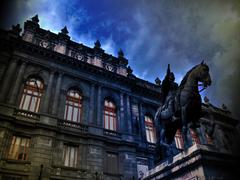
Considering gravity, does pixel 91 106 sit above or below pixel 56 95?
below

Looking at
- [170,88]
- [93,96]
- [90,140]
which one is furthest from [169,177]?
[93,96]

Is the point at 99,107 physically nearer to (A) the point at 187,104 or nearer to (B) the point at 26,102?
(B) the point at 26,102

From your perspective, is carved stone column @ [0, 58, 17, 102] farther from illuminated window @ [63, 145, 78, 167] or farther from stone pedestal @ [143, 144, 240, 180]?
stone pedestal @ [143, 144, 240, 180]

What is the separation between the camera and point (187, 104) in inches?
273

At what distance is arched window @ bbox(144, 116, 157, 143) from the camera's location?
21.2 meters

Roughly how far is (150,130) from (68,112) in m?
8.78

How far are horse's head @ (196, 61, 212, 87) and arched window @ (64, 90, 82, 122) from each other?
1274 centimetres

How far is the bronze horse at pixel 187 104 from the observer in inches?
273

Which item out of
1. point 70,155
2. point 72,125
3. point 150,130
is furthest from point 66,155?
point 150,130

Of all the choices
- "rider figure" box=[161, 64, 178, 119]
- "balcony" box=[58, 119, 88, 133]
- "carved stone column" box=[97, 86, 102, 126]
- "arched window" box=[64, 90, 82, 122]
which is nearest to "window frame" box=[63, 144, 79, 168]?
"balcony" box=[58, 119, 88, 133]

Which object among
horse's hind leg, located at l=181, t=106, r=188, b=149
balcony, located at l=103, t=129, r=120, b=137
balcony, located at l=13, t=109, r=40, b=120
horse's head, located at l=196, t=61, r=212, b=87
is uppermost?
balcony, located at l=13, t=109, r=40, b=120

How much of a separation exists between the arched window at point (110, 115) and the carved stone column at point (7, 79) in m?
8.34

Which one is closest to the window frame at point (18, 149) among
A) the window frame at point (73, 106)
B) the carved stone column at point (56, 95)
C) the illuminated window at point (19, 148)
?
the illuminated window at point (19, 148)

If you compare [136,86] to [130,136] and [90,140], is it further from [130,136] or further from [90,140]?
[90,140]
